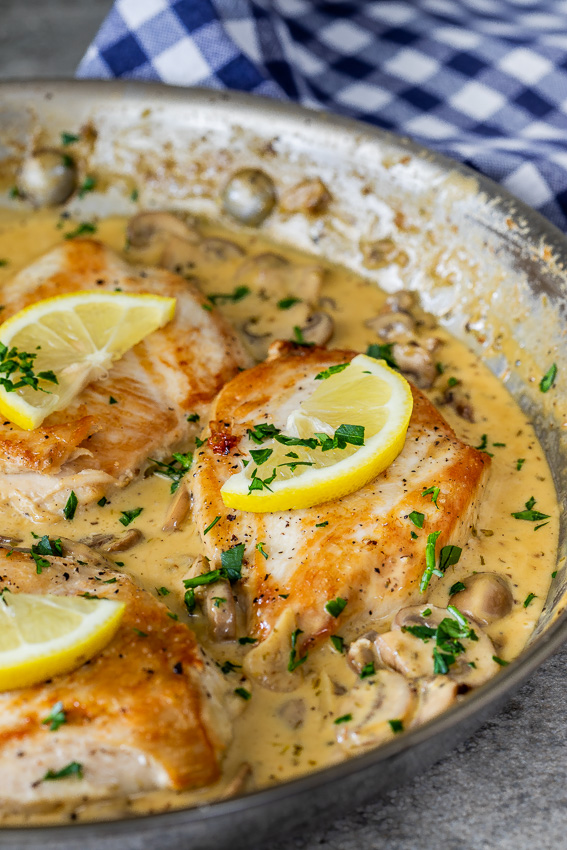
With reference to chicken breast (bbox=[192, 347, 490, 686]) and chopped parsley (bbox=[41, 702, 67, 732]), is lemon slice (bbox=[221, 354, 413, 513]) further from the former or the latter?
chopped parsley (bbox=[41, 702, 67, 732])

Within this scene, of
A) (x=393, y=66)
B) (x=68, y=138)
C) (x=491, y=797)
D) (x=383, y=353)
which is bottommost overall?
(x=491, y=797)

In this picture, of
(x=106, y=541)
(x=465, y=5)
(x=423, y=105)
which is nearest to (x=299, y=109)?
(x=423, y=105)

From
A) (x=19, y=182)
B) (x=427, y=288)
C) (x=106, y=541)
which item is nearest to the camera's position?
(x=106, y=541)

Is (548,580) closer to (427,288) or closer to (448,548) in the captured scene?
(448,548)

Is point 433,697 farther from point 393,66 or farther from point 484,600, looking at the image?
point 393,66

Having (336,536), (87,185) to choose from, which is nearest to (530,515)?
(336,536)

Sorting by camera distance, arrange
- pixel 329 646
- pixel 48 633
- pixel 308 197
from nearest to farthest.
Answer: pixel 48 633, pixel 329 646, pixel 308 197
